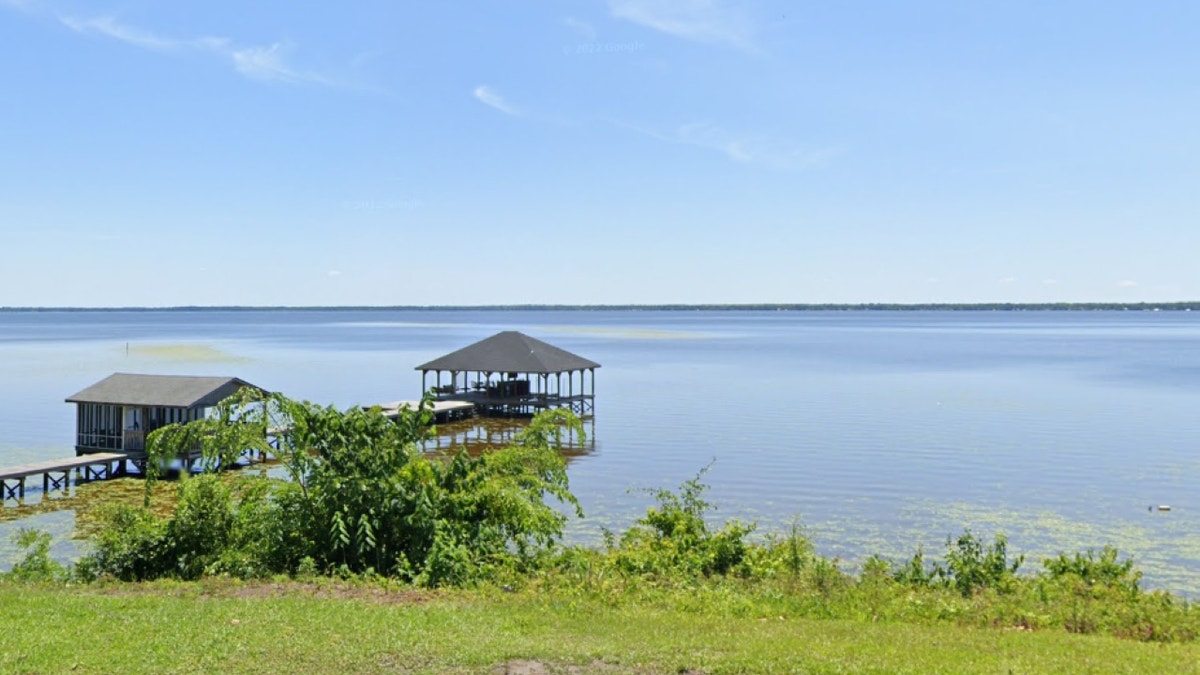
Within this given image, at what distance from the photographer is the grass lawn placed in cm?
954

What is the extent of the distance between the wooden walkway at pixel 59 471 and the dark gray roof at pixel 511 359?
60.6 ft

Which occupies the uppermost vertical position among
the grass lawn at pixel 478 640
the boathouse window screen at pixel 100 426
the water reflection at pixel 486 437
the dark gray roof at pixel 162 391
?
the dark gray roof at pixel 162 391

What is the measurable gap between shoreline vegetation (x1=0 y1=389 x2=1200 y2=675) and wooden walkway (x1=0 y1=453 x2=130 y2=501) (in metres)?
15.2

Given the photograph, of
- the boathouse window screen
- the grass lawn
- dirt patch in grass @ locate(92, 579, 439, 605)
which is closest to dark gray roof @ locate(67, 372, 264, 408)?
the boathouse window screen

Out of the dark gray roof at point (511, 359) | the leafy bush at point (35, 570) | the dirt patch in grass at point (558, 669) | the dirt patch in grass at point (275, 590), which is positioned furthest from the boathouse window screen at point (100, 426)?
the dirt patch in grass at point (558, 669)

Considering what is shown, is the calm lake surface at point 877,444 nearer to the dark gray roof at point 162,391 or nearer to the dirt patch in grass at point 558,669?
the dark gray roof at point 162,391

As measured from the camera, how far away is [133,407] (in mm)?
33562

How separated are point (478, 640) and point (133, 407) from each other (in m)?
27.3

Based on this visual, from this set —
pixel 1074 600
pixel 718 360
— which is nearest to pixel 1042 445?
pixel 1074 600

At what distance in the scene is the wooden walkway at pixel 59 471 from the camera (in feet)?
94.7

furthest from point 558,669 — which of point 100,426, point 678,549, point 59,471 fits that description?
point 100,426

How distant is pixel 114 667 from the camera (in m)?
9.28

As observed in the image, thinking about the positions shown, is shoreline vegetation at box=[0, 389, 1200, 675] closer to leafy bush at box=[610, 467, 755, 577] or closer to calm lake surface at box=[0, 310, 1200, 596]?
leafy bush at box=[610, 467, 755, 577]

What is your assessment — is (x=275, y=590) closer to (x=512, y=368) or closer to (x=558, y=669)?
(x=558, y=669)
